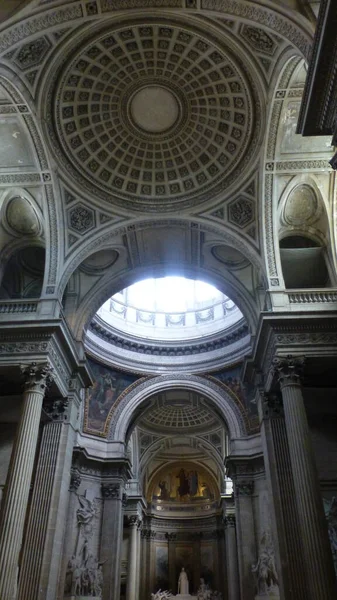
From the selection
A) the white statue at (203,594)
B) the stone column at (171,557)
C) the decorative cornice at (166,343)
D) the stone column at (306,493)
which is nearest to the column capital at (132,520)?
the white statue at (203,594)

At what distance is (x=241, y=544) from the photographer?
22.1 meters

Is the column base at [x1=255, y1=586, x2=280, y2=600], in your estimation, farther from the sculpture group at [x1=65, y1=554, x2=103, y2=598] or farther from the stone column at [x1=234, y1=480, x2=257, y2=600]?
the sculpture group at [x1=65, y1=554, x2=103, y2=598]

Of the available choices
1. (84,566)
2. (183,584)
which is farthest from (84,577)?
(183,584)

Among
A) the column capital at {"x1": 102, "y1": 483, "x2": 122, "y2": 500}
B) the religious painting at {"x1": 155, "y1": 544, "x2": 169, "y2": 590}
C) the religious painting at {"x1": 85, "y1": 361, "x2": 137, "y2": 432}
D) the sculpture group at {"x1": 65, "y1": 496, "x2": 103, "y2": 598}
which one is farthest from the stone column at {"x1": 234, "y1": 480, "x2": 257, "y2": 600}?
the religious painting at {"x1": 155, "y1": 544, "x2": 169, "y2": 590}

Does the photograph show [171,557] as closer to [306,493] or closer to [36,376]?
[36,376]

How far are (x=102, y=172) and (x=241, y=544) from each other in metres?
17.7

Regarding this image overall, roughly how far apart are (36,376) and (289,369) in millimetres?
6539

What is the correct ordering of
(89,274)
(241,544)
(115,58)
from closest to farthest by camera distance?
(115,58), (89,274), (241,544)

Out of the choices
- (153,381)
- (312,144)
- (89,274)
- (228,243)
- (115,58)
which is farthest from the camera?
(153,381)

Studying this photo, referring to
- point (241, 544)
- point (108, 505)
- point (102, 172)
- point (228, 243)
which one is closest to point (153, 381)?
point (108, 505)

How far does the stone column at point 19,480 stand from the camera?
9.89 meters

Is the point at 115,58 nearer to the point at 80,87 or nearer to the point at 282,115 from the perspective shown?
the point at 80,87

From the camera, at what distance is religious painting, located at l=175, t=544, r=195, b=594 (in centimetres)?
3625

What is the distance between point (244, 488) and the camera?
23.5 meters
